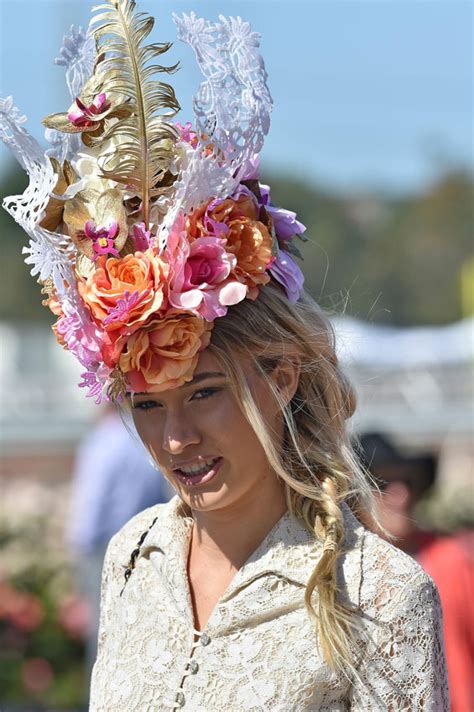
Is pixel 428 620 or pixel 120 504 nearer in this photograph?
pixel 428 620

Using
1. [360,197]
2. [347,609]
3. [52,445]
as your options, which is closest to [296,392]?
[347,609]

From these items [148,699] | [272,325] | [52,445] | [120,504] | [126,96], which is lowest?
[52,445]

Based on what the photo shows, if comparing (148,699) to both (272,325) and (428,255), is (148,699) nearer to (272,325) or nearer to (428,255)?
(272,325)

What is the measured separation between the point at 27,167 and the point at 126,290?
0.36 metres

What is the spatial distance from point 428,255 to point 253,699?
173ft

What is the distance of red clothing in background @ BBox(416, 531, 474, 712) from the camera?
371cm

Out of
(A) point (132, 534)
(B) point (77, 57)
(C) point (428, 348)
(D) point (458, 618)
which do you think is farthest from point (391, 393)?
(B) point (77, 57)

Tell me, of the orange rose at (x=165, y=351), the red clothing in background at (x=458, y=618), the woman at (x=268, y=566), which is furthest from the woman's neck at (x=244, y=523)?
the red clothing in background at (x=458, y=618)

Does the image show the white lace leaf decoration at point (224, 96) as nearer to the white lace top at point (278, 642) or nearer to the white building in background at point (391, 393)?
the white lace top at point (278, 642)

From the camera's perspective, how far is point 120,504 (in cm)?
611

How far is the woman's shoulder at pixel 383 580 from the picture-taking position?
2.21 meters

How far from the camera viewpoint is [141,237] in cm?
231

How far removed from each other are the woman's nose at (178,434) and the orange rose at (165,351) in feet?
0.23

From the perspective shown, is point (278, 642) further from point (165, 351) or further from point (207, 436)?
point (165, 351)
